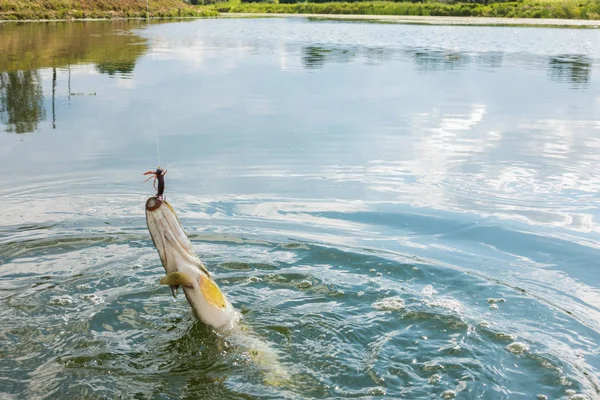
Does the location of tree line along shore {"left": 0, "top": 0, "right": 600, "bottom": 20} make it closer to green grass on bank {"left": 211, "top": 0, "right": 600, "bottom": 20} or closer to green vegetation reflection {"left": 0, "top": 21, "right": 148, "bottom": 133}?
green grass on bank {"left": 211, "top": 0, "right": 600, "bottom": 20}

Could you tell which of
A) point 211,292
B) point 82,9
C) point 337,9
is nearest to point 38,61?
point 211,292

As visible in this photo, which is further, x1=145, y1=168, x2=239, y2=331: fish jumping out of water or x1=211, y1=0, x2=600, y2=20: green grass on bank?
x1=211, y1=0, x2=600, y2=20: green grass on bank

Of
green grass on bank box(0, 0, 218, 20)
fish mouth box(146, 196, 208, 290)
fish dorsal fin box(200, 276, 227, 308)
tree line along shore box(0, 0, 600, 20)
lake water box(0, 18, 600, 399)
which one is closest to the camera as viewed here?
fish mouth box(146, 196, 208, 290)

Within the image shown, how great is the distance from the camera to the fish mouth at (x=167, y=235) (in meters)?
4.22

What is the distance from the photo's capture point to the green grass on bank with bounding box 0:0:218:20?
45.3 metres

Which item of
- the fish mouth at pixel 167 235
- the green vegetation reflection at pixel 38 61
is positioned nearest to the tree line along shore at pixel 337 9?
the green vegetation reflection at pixel 38 61

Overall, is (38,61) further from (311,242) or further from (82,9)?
(82,9)

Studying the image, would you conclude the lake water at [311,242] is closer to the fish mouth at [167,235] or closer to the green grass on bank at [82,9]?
the fish mouth at [167,235]

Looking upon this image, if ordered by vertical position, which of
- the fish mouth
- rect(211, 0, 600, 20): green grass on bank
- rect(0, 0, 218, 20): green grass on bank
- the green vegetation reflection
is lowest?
the fish mouth

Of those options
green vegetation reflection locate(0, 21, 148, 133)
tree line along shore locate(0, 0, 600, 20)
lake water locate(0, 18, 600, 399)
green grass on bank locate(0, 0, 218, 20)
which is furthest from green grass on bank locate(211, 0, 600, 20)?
lake water locate(0, 18, 600, 399)

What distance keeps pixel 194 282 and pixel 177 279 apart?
0.17 metres

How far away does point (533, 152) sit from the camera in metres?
10.6

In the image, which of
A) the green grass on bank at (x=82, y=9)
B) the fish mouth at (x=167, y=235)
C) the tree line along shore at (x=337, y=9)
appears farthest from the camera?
the tree line along shore at (x=337, y=9)

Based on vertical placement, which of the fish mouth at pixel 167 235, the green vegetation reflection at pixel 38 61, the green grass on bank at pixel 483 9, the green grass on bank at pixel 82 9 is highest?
the green grass on bank at pixel 483 9
